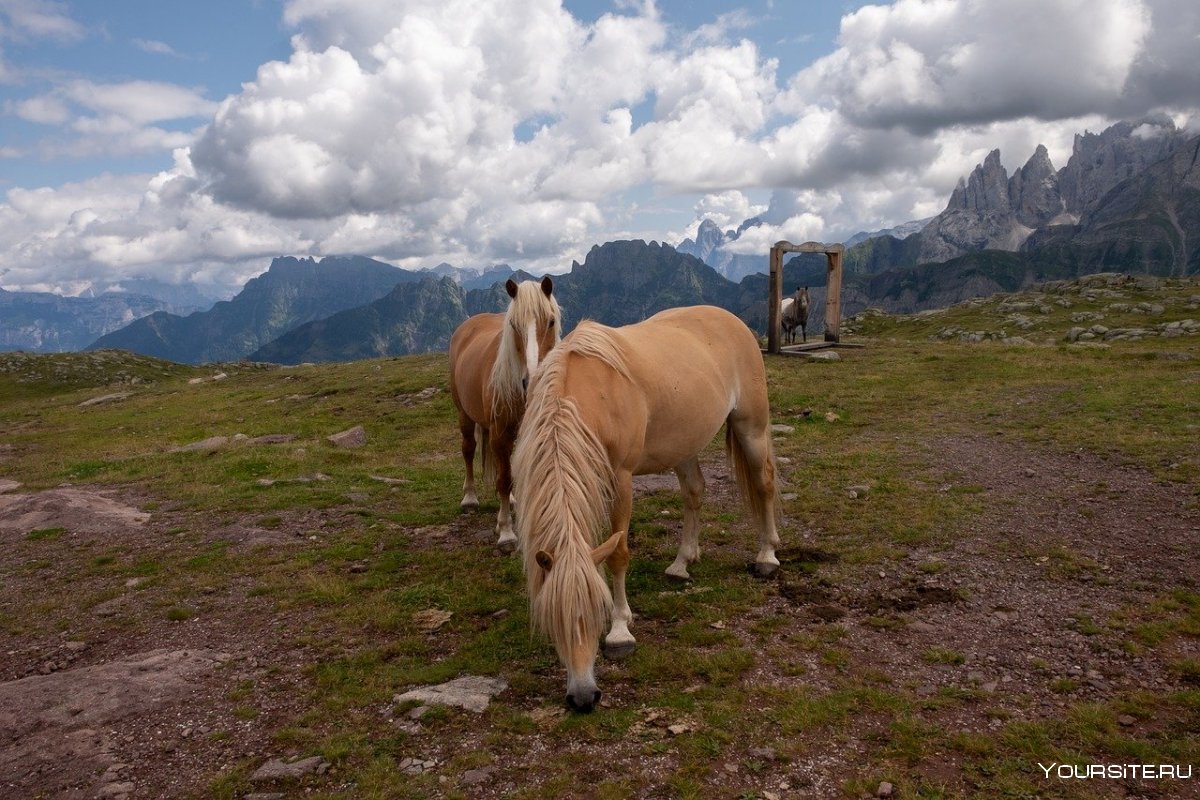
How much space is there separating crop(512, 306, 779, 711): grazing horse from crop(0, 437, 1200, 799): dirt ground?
1.00 m

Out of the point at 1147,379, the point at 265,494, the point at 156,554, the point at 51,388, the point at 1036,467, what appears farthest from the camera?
the point at 51,388

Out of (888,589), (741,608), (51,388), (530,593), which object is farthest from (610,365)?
(51,388)

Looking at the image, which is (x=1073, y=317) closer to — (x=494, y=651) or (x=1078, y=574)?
(x=1078, y=574)

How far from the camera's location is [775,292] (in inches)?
1023

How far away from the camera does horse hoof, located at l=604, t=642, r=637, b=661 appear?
19.9 feet

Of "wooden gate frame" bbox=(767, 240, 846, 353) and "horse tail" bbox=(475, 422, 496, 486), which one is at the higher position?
"wooden gate frame" bbox=(767, 240, 846, 353)

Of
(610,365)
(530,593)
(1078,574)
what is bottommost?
(1078,574)

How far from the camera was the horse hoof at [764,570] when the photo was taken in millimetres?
7867

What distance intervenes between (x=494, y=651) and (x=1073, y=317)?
51021 millimetres

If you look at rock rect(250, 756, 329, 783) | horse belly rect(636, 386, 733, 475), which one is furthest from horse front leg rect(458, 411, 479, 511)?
rock rect(250, 756, 329, 783)

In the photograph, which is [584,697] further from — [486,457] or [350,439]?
[350,439]

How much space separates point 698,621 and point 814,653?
1234mm

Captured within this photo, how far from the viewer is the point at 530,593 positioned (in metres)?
5.11

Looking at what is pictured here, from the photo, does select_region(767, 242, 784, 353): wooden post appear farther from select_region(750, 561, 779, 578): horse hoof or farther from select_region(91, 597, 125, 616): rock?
select_region(91, 597, 125, 616): rock
